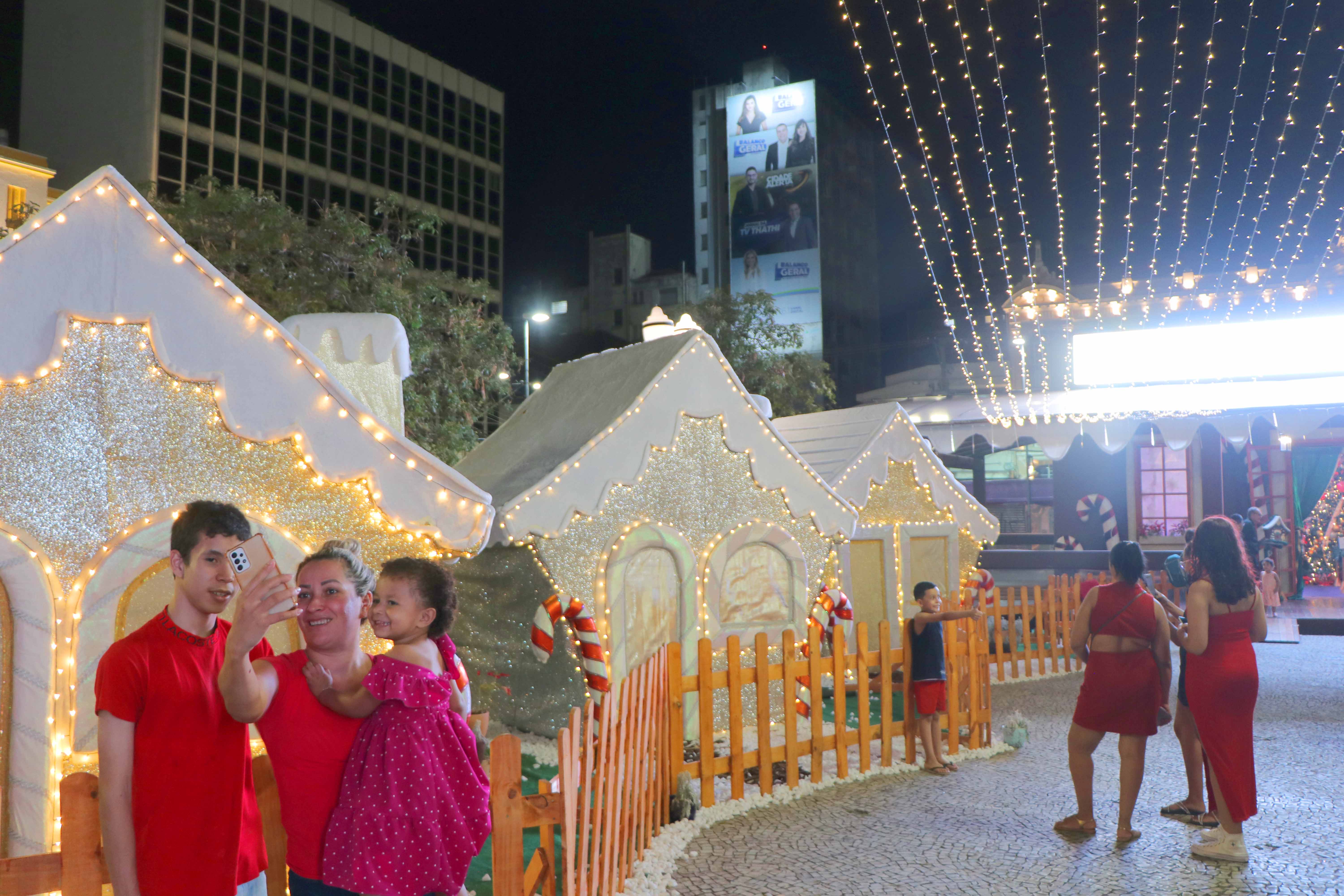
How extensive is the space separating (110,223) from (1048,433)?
54.3 feet

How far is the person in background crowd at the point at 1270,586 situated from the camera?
1465 centimetres

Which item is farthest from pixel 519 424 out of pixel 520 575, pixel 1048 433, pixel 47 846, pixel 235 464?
pixel 1048 433

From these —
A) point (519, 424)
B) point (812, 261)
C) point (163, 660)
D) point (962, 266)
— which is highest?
point (812, 261)

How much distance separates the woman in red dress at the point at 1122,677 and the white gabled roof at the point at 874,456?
461cm

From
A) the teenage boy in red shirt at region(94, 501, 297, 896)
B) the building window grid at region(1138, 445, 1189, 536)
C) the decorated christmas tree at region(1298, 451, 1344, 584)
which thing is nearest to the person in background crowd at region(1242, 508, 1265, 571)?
the decorated christmas tree at region(1298, 451, 1344, 584)

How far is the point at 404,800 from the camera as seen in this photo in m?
2.30

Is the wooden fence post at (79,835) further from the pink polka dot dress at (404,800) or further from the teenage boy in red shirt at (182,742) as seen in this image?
the pink polka dot dress at (404,800)

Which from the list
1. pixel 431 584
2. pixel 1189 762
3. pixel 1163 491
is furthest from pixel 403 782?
pixel 1163 491

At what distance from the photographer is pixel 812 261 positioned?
46250mm

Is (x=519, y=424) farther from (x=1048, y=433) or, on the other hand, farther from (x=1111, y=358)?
(x=1111, y=358)

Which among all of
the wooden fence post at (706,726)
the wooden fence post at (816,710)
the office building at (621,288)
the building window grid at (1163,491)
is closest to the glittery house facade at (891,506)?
the wooden fence post at (816,710)

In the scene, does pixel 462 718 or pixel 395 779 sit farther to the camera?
pixel 462 718

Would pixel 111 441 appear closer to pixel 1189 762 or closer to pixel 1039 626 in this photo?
pixel 1189 762

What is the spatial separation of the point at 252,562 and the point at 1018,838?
177 inches
